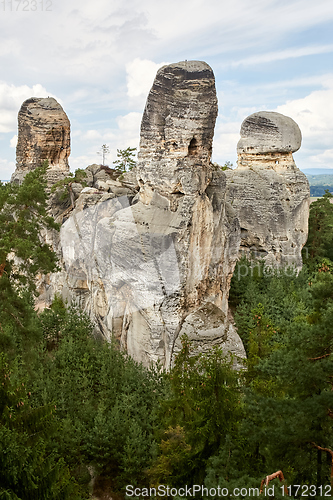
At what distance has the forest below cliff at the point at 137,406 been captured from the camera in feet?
24.4

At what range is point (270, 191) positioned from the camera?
84.5 ft

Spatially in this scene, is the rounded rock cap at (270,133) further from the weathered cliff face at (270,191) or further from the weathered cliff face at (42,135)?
the weathered cliff face at (42,135)

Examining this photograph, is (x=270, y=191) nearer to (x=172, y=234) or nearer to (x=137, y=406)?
(x=172, y=234)

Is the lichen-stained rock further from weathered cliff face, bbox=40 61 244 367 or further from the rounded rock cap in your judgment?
the rounded rock cap

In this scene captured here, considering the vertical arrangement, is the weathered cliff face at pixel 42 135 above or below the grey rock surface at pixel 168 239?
above

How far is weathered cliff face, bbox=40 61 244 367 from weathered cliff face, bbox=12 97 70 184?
12.7 meters

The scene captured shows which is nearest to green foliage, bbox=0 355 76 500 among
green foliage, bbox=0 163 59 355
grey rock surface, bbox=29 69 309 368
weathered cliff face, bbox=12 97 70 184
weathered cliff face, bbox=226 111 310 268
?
green foliage, bbox=0 163 59 355

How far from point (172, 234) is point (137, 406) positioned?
597 centimetres

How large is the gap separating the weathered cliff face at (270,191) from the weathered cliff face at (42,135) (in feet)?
37.4

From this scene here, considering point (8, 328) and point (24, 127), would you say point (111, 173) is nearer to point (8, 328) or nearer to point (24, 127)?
point (24, 127)

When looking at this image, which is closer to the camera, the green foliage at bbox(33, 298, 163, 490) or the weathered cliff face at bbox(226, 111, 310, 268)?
the green foliage at bbox(33, 298, 163, 490)

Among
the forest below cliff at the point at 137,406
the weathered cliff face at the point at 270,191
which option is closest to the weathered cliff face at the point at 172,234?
the forest below cliff at the point at 137,406

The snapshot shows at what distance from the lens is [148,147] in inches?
630

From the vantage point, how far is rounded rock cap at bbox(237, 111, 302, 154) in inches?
1013
